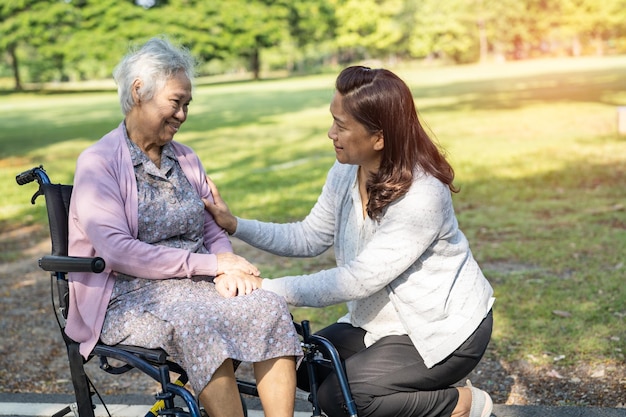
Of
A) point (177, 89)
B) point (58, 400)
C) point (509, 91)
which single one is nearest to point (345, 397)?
point (177, 89)

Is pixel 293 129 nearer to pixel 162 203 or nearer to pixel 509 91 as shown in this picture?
pixel 509 91

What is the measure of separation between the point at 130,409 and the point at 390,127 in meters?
2.02

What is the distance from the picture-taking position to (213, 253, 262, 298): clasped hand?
8.99 ft

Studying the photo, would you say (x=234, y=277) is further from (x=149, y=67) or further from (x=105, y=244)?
(x=149, y=67)

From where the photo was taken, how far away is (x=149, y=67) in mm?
Result: 2807

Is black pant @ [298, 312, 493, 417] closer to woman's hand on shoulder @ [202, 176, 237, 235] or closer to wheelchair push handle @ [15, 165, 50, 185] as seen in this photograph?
woman's hand on shoulder @ [202, 176, 237, 235]

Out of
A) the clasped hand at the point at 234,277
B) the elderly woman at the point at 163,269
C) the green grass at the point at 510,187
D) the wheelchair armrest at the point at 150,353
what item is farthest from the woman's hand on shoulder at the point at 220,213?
the green grass at the point at 510,187

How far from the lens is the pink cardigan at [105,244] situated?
8.89ft

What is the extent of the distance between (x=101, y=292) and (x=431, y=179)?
1.20 m

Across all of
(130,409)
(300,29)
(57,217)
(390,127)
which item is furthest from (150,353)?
(300,29)

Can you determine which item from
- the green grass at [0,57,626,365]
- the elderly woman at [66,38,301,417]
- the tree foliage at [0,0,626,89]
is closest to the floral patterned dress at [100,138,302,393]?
the elderly woman at [66,38,301,417]

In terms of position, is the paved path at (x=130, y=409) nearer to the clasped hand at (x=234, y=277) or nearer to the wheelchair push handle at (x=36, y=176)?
the clasped hand at (x=234, y=277)

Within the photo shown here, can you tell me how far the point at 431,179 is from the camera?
276 cm

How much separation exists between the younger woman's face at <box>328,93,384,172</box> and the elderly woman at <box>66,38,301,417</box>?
1.76 feet
